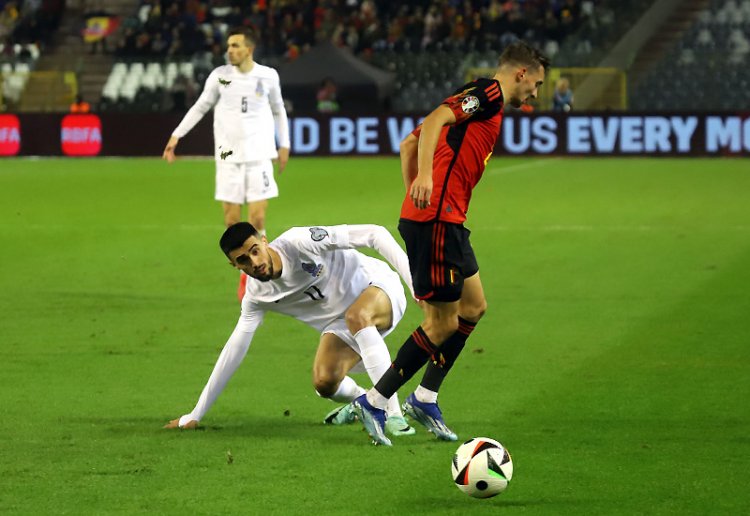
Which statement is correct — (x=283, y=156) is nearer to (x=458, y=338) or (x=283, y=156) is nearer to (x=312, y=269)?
(x=312, y=269)

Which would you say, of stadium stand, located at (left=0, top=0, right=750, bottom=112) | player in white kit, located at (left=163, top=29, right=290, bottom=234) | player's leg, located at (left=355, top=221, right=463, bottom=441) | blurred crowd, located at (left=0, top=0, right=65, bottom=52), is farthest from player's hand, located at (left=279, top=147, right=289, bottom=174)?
blurred crowd, located at (left=0, top=0, right=65, bottom=52)

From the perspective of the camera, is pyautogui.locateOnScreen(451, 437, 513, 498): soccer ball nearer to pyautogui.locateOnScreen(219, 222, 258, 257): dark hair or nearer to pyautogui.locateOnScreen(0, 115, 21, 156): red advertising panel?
pyautogui.locateOnScreen(219, 222, 258, 257): dark hair

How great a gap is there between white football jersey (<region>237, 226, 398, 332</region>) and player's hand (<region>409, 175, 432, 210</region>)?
828 millimetres

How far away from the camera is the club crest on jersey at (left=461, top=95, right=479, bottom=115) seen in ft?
20.7

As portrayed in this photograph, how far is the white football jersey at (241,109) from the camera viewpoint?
12.6 m

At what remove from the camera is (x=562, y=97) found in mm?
28031

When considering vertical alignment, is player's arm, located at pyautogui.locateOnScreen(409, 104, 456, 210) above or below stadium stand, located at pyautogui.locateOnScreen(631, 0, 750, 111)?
above

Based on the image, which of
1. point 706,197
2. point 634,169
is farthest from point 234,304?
point 634,169

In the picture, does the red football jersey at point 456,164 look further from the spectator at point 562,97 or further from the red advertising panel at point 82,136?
the red advertising panel at point 82,136

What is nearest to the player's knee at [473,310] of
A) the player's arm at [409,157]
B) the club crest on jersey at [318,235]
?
the player's arm at [409,157]

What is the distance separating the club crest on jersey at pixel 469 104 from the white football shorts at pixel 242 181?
251 inches

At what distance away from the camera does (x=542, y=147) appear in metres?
27.2

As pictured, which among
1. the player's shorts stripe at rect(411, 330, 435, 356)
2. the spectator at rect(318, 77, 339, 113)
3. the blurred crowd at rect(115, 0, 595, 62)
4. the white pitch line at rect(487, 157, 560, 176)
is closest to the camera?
the player's shorts stripe at rect(411, 330, 435, 356)

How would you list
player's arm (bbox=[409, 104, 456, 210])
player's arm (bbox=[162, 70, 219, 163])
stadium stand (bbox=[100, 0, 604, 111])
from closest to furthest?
player's arm (bbox=[409, 104, 456, 210])
player's arm (bbox=[162, 70, 219, 163])
stadium stand (bbox=[100, 0, 604, 111])
